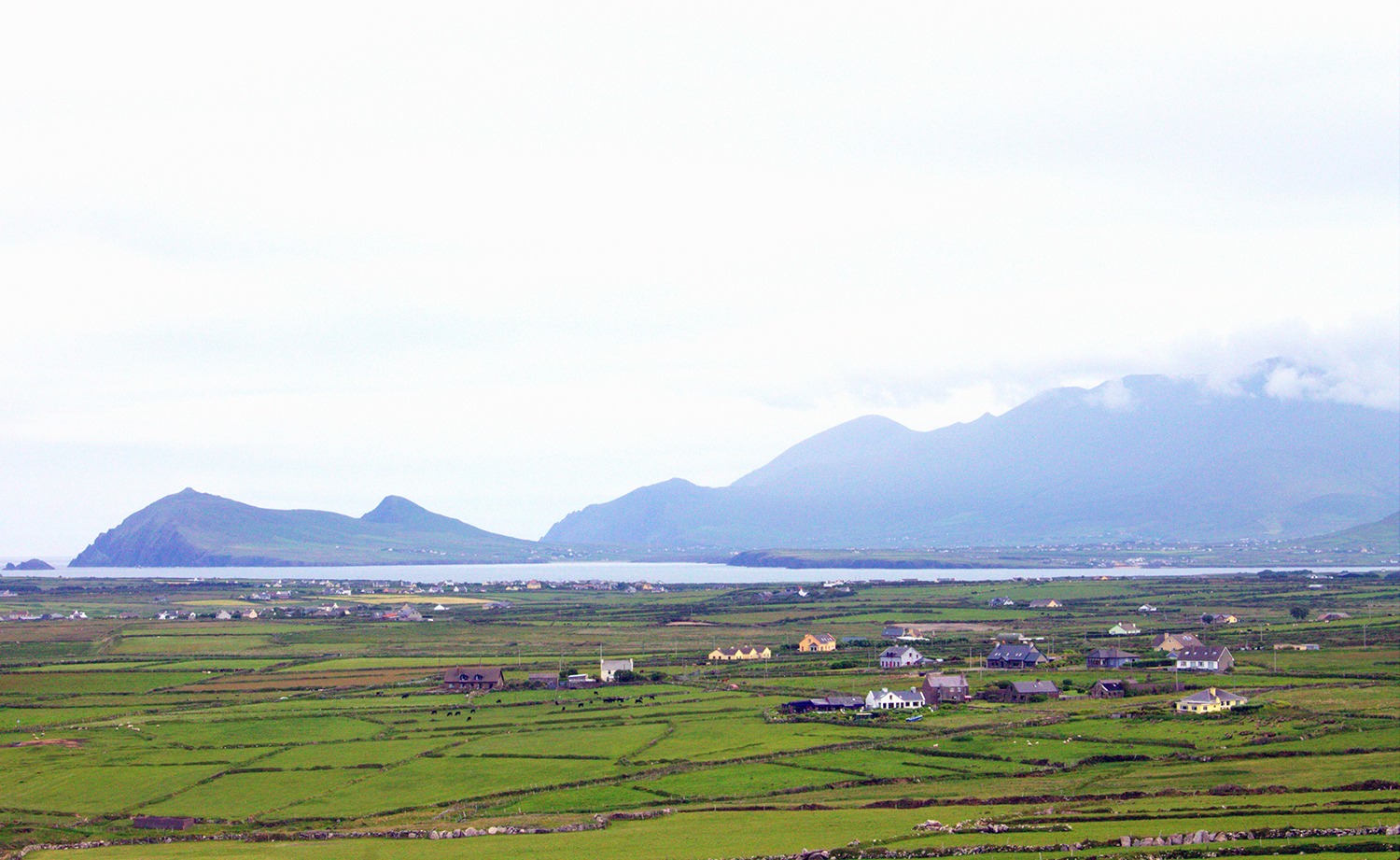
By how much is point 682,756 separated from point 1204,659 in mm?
37545

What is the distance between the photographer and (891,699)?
62938mm

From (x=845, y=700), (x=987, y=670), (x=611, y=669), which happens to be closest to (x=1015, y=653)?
(x=987, y=670)

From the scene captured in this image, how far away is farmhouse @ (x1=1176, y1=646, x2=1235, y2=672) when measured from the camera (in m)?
73.1

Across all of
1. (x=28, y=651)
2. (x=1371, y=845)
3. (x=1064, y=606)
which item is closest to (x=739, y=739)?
(x=1371, y=845)

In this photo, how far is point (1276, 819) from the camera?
114 feet

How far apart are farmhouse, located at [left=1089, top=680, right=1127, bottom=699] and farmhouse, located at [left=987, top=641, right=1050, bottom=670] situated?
1314 centimetres

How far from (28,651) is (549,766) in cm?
6404

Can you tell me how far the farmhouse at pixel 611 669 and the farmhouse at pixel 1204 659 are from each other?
3093 centimetres

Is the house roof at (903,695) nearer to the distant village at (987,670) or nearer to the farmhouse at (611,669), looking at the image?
the distant village at (987,670)

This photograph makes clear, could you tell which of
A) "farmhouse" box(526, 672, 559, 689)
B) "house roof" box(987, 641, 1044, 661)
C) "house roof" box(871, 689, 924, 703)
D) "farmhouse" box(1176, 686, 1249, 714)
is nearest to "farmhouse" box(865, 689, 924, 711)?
"house roof" box(871, 689, 924, 703)

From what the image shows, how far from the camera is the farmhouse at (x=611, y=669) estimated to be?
7506 centimetres

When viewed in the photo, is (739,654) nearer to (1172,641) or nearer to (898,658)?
(898,658)

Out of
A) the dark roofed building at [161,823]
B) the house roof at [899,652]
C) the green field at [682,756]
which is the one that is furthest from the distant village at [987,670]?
the dark roofed building at [161,823]

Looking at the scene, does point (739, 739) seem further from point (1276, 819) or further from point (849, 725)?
point (1276, 819)
